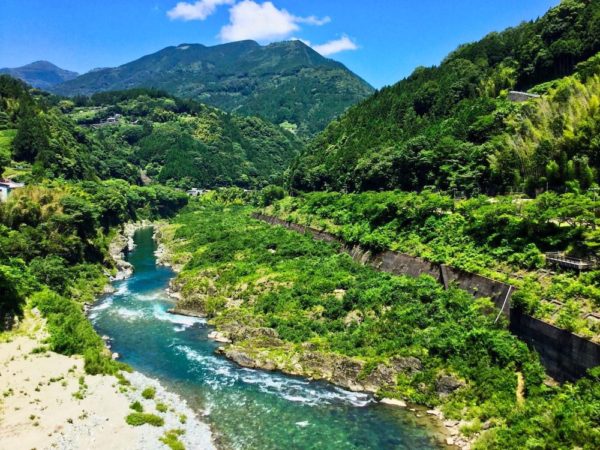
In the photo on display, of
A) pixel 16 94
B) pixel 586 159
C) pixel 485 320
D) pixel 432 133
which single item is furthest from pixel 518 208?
pixel 16 94

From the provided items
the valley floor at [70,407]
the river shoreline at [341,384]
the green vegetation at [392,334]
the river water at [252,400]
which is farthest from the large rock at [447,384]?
the valley floor at [70,407]

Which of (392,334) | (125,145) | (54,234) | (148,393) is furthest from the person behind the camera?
(125,145)

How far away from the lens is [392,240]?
4284cm

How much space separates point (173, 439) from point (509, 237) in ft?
81.7

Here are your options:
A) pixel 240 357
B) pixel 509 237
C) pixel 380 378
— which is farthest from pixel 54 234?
pixel 509 237

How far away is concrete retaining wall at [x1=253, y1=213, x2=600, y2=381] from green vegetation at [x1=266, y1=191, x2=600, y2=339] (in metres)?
0.54

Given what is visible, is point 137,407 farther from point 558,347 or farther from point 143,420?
point 558,347

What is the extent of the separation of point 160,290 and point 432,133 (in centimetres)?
3971

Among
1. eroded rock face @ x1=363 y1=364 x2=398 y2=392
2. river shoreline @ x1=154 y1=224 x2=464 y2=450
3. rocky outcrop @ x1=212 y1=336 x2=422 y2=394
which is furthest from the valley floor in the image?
eroded rock face @ x1=363 y1=364 x2=398 y2=392

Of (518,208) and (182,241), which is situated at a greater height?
(518,208)

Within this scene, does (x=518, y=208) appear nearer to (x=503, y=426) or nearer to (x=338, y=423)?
(x=503, y=426)

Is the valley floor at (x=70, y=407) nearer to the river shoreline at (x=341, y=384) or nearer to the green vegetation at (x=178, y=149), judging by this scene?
the river shoreline at (x=341, y=384)

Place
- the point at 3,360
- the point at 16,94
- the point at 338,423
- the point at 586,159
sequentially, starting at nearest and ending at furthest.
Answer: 1. the point at 338,423
2. the point at 3,360
3. the point at 586,159
4. the point at 16,94

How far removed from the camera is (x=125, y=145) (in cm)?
17138
